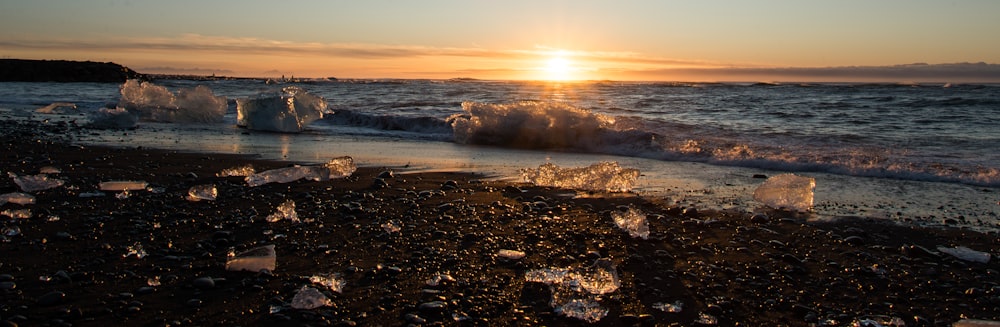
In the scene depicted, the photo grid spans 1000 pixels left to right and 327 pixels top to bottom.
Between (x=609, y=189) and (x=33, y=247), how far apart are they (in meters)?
4.55

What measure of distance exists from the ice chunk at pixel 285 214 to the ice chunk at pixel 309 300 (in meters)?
1.79

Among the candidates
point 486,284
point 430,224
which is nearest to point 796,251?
point 486,284

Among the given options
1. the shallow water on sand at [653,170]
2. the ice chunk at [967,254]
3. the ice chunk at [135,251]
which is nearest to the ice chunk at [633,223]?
the shallow water on sand at [653,170]

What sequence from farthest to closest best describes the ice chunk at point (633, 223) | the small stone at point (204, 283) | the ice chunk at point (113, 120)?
1. the ice chunk at point (113, 120)
2. the ice chunk at point (633, 223)
3. the small stone at point (204, 283)

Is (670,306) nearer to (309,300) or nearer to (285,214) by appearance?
(309,300)

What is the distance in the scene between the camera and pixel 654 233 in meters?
4.64

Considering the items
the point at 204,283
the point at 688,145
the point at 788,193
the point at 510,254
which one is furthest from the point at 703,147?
the point at 204,283

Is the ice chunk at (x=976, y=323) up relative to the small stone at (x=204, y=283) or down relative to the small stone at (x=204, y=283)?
down

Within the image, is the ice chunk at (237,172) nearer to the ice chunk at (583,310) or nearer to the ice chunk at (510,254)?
the ice chunk at (510,254)

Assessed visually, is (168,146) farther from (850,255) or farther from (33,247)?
(850,255)

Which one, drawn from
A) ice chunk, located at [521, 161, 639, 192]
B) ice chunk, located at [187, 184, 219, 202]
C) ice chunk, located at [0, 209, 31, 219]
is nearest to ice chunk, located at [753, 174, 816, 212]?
ice chunk, located at [521, 161, 639, 192]

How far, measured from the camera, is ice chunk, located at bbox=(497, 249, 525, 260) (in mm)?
3964

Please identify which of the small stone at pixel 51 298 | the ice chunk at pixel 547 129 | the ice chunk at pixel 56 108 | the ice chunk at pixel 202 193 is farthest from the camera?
the ice chunk at pixel 56 108

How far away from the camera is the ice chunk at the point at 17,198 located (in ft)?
16.8
